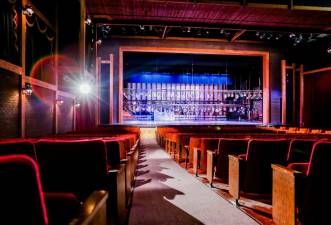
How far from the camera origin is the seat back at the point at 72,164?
2.10 meters

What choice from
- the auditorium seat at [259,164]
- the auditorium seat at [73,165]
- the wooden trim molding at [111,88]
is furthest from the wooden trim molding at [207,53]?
the auditorium seat at [73,165]

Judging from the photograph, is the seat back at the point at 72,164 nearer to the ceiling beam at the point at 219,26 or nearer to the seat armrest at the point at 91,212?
→ the seat armrest at the point at 91,212

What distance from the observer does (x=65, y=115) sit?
33.0 feet

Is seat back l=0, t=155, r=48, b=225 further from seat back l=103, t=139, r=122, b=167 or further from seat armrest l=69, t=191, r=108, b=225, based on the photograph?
seat back l=103, t=139, r=122, b=167

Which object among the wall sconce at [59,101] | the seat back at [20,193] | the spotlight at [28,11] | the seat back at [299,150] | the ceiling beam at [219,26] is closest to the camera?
the seat back at [20,193]

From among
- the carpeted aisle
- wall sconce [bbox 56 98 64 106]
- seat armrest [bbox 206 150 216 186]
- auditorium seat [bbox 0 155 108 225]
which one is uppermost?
wall sconce [bbox 56 98 64 106]

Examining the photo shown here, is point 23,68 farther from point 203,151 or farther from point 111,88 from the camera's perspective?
point 111,88

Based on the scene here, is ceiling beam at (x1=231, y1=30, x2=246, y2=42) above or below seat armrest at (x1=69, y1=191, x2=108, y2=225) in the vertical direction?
above

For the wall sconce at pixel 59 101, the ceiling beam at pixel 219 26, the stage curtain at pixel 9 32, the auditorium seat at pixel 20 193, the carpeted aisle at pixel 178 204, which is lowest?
the carpeted aisle at pixel 178 204

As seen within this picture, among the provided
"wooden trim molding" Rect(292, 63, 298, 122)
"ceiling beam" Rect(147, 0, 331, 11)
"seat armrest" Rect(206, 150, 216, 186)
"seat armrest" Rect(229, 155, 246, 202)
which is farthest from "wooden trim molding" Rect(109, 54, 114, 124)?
"seat armrest" Rect(229, 155, 246, 202)

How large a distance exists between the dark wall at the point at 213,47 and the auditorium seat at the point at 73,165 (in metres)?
12.1

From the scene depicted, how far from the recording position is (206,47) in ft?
48.1

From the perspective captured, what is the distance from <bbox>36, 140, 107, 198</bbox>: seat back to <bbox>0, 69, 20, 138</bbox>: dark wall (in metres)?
4.21

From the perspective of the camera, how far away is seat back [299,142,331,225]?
6.98ft
